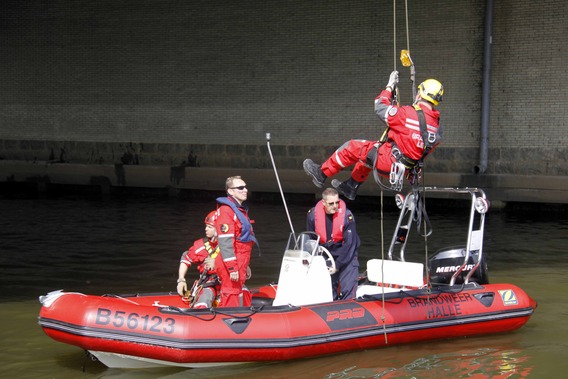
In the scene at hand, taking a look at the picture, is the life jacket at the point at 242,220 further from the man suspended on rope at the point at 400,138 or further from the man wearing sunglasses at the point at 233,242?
the man suspended on rope at the point at 400,138

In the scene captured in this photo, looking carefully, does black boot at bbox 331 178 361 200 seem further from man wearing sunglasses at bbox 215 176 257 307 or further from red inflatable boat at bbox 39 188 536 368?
man wearing sunglasses at bbox 215 176 257 307

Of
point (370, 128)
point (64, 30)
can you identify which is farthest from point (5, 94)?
point (370, 128)

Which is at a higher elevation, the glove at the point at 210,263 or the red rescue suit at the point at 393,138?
the red rescue suit at the point at 393,138

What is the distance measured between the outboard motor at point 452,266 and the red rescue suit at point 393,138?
3.86ft

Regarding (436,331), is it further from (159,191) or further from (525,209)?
(159,191)

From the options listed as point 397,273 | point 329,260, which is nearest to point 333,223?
point 329,260

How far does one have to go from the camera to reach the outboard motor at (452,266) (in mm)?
7547

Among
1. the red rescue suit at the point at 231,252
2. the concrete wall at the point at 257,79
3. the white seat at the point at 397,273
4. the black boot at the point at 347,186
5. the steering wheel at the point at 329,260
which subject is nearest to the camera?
the red rescue suit at the point at 231,252

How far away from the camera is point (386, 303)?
6.92 m

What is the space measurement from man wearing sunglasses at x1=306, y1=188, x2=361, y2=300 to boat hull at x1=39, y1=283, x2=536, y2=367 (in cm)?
31

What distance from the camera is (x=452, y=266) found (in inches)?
298

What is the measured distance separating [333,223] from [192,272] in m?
3.69

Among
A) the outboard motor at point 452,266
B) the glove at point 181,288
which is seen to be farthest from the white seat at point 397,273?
the glove at point 181,288

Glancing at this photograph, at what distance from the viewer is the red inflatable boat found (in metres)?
6.05
